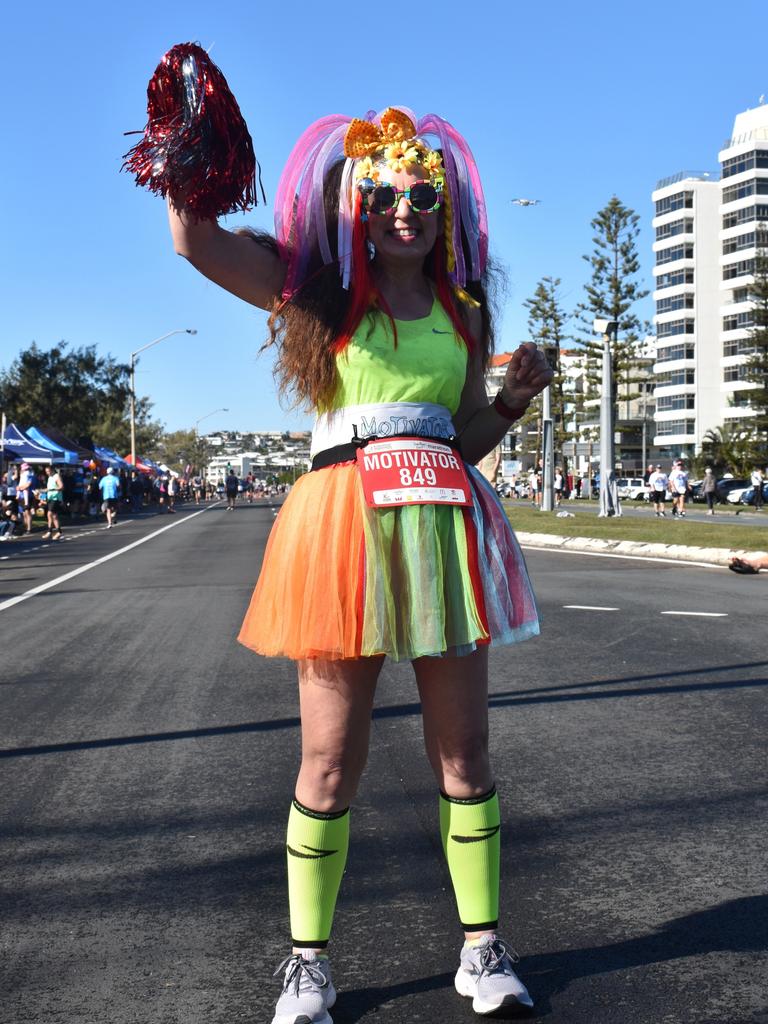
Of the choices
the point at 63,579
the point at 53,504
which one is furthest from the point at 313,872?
the point at 53,504

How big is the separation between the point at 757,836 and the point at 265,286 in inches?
100

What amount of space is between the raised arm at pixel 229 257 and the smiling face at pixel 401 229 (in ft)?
0.80

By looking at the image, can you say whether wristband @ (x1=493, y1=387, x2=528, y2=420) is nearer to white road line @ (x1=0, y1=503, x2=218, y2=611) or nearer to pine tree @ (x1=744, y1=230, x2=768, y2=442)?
white road line @ (x1=0, y1=503, x2=218, y2=611)

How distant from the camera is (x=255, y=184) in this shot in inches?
117

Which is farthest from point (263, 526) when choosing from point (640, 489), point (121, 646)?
point (640, 489)

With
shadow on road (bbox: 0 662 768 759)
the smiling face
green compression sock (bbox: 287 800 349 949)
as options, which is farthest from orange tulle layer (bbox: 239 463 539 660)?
shadow on road (bbox: 0 662 768 759)

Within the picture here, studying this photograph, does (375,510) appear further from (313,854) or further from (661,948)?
(661,948)

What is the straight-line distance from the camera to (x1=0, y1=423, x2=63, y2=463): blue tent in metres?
36.2

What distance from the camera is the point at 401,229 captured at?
10.00ft

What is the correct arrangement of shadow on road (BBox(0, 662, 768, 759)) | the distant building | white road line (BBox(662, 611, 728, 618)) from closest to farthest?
shadow on road (BBox(0, 662, 768, 759)) → white road line (BBox(662, 611, 728, 618)) → the distant building

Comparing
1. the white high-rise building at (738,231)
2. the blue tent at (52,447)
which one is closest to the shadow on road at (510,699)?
the blue tent at (52,447)

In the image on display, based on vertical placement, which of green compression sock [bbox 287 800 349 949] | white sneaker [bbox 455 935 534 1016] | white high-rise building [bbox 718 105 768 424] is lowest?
white sneaker [bbox 455 935 534 1016]

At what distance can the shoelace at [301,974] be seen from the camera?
277cm

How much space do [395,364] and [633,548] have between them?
1863cm
